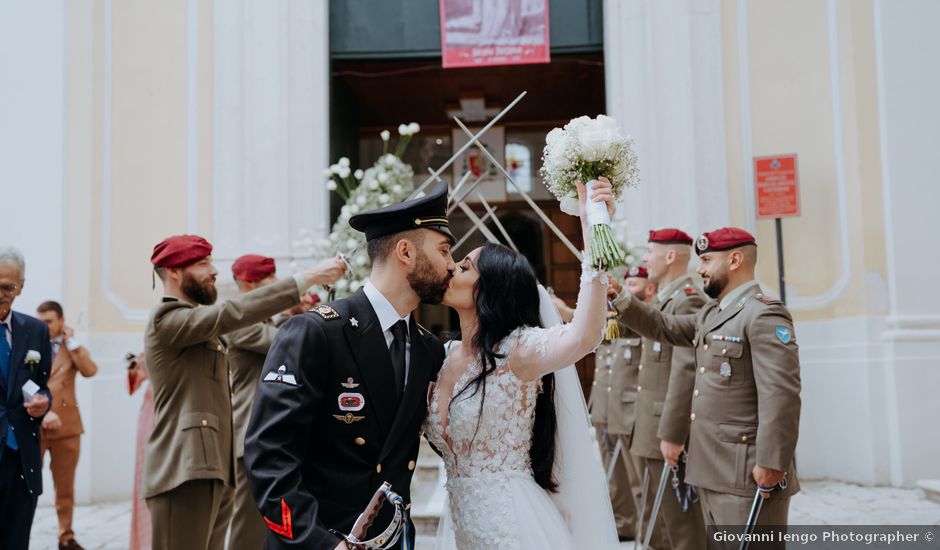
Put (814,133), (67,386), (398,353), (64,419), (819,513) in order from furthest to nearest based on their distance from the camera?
1. (814,133)
2. (67,386)
3. (64,419)
4. (819,513)
5. (398,353)

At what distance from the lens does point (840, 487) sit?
7.18 metres

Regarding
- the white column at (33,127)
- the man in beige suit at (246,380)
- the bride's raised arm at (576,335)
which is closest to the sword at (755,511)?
the bride's raised arm at (576,335)

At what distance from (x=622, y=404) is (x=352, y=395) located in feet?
13.5

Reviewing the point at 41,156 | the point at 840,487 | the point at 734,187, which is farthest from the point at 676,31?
the point at 41,156

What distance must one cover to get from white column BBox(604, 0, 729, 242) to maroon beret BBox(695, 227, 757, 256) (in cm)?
363

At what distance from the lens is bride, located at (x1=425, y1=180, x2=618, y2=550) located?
2.57 meters

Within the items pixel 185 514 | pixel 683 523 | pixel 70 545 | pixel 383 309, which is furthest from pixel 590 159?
pixel 70 545

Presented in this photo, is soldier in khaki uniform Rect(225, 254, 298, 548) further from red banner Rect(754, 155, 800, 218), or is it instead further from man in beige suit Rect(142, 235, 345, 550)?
red banner Rect(754, 155, 800, 218)

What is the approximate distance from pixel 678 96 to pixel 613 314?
4578mm

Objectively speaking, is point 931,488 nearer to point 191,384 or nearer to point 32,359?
point 191,384

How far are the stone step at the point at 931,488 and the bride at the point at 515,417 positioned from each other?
4848 millimetres

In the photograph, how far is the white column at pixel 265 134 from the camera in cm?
802

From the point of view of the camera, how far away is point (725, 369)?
392 cm

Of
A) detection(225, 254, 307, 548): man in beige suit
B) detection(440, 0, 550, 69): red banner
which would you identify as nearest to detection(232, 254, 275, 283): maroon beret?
detection(225, 254, 307, 548): man in beige suit
